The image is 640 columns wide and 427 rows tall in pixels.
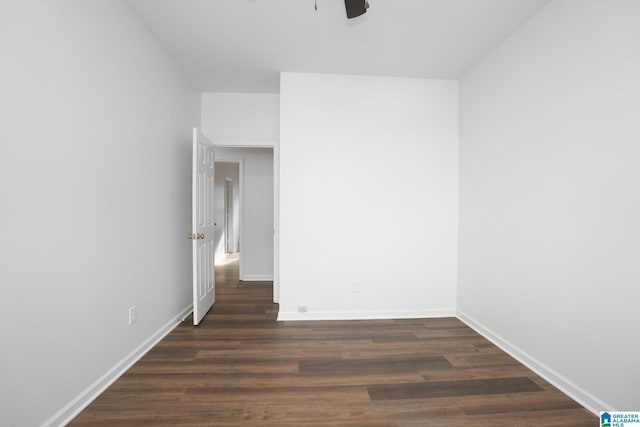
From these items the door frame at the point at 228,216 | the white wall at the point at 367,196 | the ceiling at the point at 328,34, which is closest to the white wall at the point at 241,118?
the ceiling at the point at 328,34

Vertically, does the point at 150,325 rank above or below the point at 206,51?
below

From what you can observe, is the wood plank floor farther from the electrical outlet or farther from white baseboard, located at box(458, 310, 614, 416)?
the electrical outlet

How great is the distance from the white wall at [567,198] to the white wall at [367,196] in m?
0.50

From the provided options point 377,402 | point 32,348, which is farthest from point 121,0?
point 377,402

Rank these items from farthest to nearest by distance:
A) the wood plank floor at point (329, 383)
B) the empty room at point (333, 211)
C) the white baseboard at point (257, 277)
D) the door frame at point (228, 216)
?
the door frame at point (228, 216), the white baseboard at point (257, 277), the wood plank floor at point (329, 383), the empty room at point (333, 211)

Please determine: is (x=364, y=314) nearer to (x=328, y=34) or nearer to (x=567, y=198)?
(x=567, y=198)

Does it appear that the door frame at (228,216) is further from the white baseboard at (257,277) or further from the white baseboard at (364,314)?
the white baseboard at (364,314)

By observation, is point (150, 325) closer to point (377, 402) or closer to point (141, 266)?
point (141, 266)

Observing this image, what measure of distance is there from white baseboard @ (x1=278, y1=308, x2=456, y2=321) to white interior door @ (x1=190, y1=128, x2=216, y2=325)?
3.09 feet

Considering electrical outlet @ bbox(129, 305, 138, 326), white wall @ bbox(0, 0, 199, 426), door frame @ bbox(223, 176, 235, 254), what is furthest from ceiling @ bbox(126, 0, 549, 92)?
door frame @ bbox(223, 176, 235, 254)

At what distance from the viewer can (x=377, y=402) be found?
5.73 ft

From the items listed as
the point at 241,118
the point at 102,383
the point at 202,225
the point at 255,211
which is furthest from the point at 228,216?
the point at 102,383

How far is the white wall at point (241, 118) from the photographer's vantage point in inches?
143

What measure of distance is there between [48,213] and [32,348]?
27.5 inches
